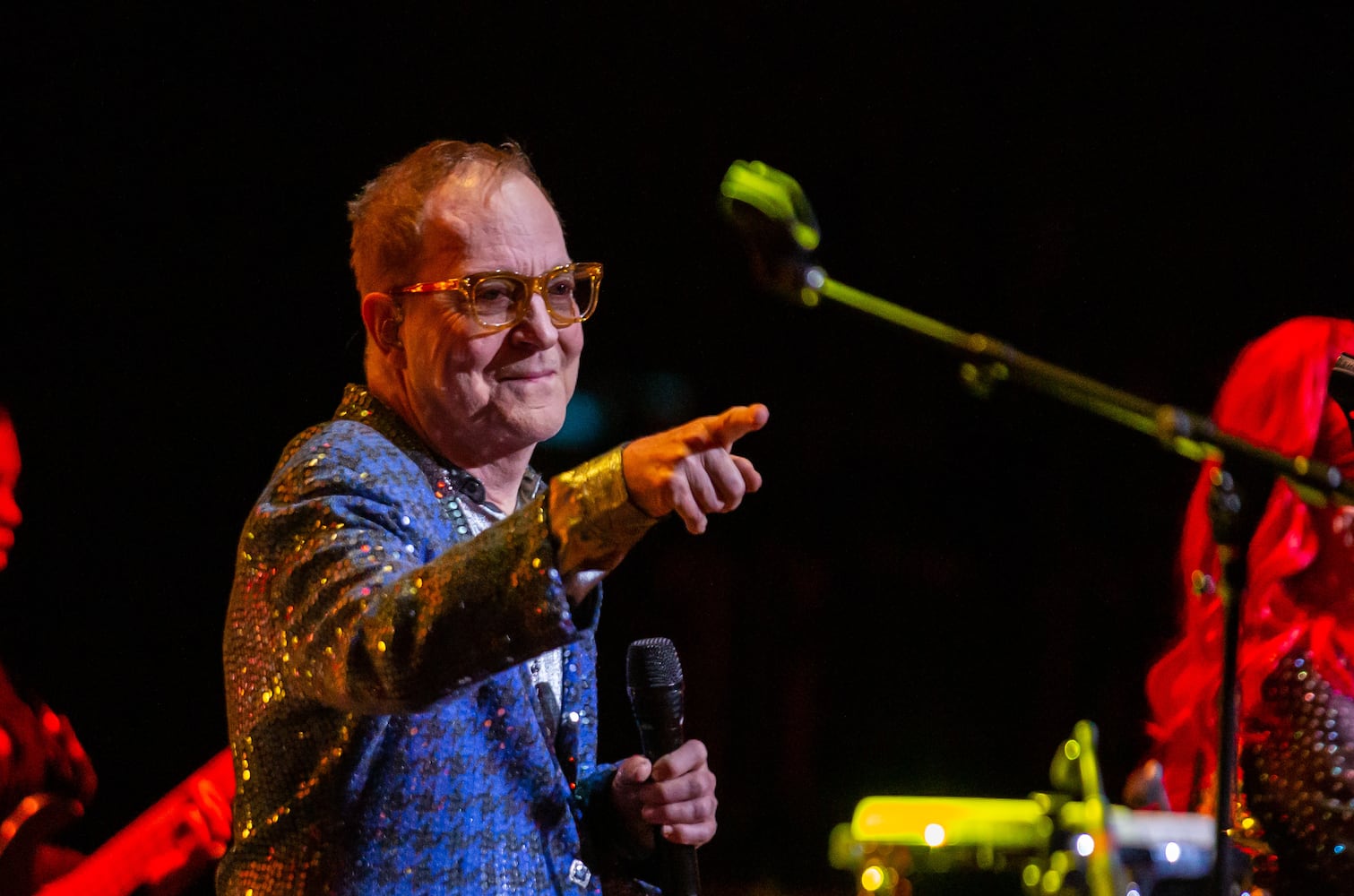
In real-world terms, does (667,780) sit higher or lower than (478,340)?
lower

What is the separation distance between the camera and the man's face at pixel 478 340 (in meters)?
1.62

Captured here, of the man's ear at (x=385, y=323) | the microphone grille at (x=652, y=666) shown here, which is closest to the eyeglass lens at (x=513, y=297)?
the man's ear at (x=385, y=323)

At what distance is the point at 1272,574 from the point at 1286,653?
0.57 feet

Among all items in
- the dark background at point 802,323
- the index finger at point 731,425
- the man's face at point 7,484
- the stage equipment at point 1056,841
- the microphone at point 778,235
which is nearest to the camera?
the index finger at point 731,425

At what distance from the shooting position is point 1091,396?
4.70 ft

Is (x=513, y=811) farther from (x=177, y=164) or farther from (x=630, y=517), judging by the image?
(x=177, y=164)

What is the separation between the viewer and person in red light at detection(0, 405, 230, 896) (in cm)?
296

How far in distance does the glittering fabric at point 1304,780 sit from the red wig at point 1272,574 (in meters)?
0.04

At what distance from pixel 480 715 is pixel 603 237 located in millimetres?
2701

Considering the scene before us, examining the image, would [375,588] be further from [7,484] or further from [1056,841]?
[7,484]

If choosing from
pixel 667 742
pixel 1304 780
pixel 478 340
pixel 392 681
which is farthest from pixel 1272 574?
pixel 392 681

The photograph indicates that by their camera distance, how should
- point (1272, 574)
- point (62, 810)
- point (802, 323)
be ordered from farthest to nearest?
point (802, 323), point (62, 810), point (1272, 574)

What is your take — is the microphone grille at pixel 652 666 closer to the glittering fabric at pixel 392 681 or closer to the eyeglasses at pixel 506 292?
the glittering fabric at pixel 392 681

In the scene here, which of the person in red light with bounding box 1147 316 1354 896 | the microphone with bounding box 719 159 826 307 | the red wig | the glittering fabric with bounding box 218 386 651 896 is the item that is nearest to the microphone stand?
the microphone with bounding box 719 159 826 307
